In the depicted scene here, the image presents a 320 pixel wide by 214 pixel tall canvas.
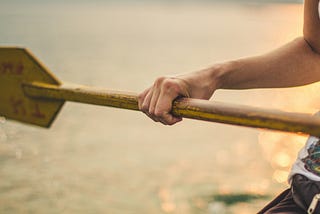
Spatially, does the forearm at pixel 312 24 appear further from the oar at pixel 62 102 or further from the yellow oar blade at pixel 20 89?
the yellow oar blade at pixel 20 89

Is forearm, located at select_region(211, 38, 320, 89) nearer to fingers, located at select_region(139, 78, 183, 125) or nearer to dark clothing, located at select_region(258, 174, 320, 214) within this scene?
fingers, located at select_region(139, 78, 183, 125)

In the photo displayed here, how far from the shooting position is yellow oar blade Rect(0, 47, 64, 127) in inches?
125

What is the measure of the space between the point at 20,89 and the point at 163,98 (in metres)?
1.61

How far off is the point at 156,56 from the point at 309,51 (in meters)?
26.6

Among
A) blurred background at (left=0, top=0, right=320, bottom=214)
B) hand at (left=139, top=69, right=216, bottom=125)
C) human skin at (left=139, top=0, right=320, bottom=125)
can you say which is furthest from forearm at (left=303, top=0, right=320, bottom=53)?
blurred background at (left=0, top=0, right=320, bottom=214)

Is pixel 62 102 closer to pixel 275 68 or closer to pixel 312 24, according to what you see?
pixel 275 68

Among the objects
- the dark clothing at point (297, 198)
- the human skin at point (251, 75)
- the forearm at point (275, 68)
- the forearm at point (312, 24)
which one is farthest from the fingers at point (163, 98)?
the forearm at point (312, 24)

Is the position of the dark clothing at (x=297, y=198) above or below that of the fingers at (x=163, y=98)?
below

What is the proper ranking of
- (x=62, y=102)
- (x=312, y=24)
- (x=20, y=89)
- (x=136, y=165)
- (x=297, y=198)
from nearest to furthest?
(x=297, y=198)
(x=312, y=24)
(x=62, y=102)
(x=20, y=89)
(x=136, y=165)

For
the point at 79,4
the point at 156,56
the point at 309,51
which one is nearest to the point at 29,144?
the point at 309,51

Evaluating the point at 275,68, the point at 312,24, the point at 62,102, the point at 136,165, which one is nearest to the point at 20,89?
the point at 62,102

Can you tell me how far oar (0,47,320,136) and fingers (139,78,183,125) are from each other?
0.03m

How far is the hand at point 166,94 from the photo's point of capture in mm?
1955

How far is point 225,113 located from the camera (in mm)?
1855
